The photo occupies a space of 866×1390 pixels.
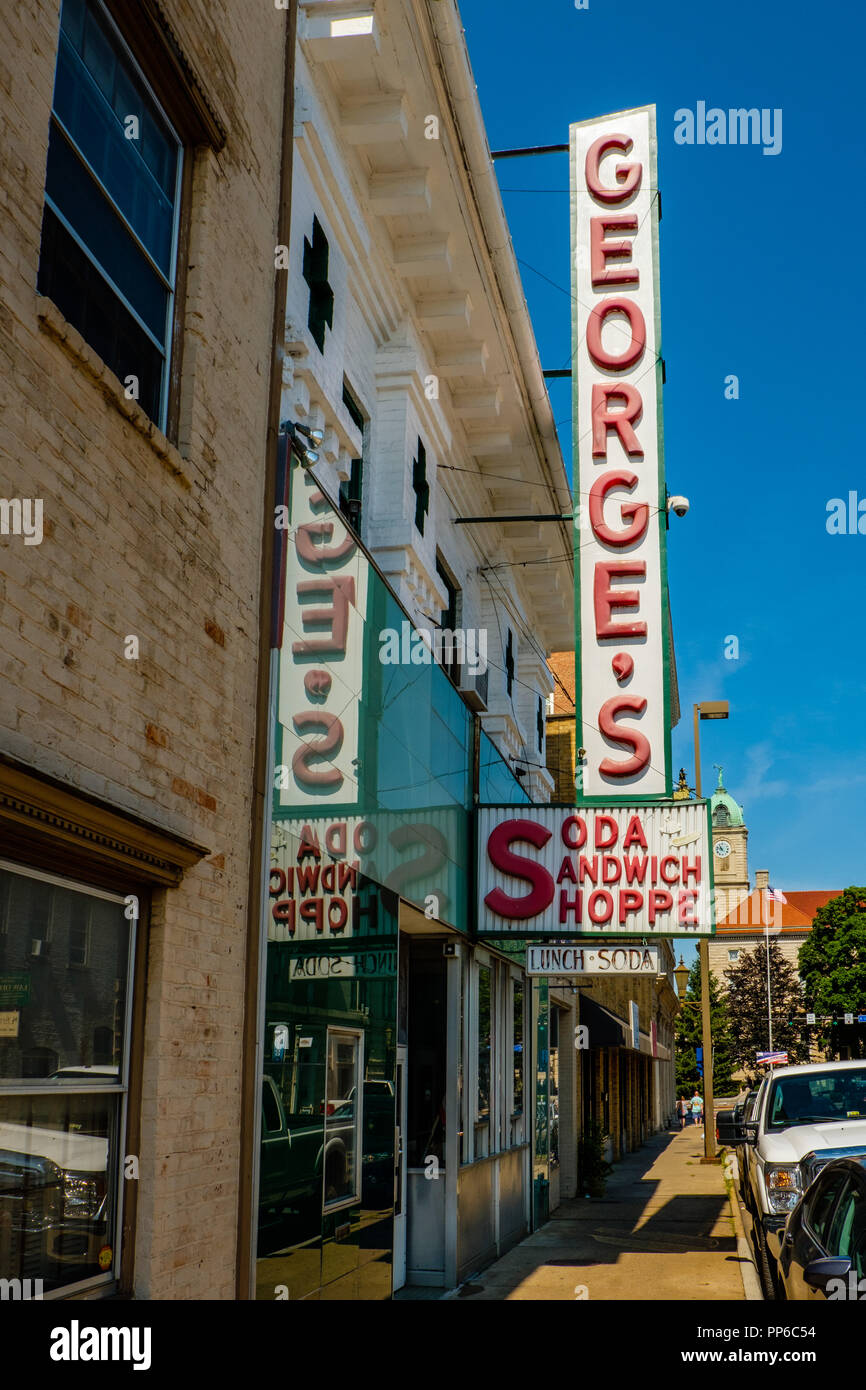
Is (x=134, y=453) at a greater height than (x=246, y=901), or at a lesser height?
greater

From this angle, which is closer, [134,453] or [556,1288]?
[134,453]

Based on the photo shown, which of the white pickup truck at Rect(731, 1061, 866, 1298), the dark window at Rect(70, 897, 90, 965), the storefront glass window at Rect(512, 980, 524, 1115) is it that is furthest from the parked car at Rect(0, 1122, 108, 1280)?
the storefront glass window at Rect(512, 980, 524, 1115)

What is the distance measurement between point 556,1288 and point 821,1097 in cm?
322

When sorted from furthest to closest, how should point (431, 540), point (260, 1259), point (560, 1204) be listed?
point (560, 1204) → point (431, 540) → point (260, 1259)

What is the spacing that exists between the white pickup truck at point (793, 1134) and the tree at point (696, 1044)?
3051 inches

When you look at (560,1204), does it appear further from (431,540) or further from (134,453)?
(134,453)

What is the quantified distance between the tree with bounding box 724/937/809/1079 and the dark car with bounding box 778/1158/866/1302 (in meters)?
89.4

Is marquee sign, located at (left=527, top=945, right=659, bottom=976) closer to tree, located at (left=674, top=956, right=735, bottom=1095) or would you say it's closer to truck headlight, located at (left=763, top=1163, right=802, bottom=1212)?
truck headlight, located at (left=763, top=1163, right=802, bottom=1212)

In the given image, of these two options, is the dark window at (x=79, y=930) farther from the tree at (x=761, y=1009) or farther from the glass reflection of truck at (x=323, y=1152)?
the tree at (x=761, y=1009)

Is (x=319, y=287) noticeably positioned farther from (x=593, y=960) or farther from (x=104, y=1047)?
(x=593, y=960)

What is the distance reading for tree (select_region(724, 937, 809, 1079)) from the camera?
9356cm

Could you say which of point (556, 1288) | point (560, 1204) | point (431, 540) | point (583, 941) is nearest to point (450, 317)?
point (431, 540)

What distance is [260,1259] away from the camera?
23.8ft
